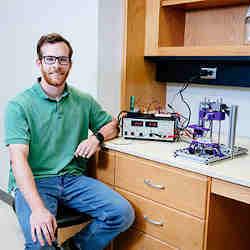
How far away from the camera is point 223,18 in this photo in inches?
86.3

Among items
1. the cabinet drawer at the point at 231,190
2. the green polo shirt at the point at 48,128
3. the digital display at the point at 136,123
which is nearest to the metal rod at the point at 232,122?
the cabinet drawer at the point at 231,190

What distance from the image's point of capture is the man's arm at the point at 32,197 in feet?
5.03

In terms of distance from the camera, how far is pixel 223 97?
227 cm

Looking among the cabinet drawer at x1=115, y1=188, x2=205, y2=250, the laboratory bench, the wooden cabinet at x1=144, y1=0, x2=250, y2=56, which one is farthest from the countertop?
the wooden cabinet at x1=144, y1=0, x2=250, y2=56

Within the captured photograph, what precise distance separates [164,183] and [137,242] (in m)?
0.43

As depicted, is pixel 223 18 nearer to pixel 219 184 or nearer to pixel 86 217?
pixel 219 184

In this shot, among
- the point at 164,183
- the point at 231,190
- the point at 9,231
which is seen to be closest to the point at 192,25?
the point at 164,183

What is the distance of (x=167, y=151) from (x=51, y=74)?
0.72 metres

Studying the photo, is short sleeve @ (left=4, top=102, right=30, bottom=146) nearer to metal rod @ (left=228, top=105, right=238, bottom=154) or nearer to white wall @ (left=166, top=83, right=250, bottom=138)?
metal rod @ (left=228, top=105, right=238, bottom=154)

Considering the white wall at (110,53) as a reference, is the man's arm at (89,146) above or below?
below

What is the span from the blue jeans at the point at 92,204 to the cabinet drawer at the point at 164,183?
11cm

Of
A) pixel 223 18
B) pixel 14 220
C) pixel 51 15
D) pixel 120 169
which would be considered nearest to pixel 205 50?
pixel 223 18

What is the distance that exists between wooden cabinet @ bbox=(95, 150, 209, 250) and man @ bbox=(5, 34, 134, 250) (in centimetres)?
9

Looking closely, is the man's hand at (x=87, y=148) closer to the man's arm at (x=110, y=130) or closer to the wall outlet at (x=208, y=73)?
the man's arm at (x=110, y=130)
